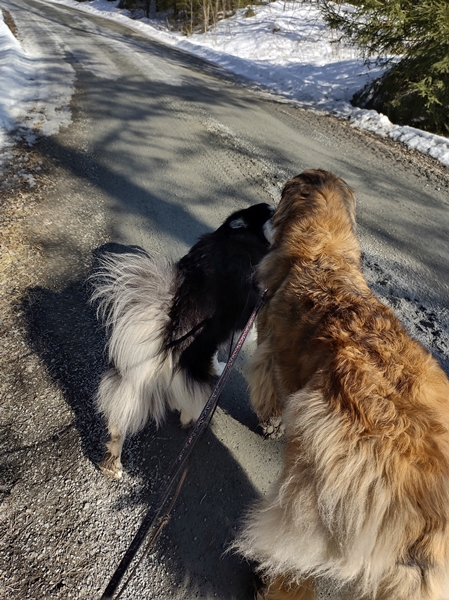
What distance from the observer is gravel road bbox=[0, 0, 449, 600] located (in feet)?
6.12

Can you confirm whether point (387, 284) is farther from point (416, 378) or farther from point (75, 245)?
point (75, 245)

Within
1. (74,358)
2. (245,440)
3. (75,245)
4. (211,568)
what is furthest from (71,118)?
(211,568)

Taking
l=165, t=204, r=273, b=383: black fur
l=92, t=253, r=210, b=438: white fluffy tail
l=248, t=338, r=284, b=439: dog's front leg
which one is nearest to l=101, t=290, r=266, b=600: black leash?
l=248, t=338, r=284, b=439: dog's front leg

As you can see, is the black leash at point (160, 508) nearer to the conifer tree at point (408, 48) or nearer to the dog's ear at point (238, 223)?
the dog's ear at point (238, 223)

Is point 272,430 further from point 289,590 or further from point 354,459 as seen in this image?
point 354,459

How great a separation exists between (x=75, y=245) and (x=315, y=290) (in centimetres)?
284

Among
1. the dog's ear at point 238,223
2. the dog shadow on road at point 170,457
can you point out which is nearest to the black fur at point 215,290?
the dog's ear at point 238,223

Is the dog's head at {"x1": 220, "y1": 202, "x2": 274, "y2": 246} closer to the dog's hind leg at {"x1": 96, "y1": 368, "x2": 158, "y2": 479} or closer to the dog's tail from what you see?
the dog's tail

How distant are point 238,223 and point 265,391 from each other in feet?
3.99

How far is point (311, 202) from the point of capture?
7.69ft

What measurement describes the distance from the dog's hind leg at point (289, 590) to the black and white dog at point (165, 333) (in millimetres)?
983

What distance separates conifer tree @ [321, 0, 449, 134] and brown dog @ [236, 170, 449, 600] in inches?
286

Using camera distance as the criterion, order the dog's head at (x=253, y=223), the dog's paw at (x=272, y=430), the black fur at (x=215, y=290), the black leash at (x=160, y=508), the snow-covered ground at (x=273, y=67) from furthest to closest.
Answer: the snow-covered ground at (x=273, y=67)
the dog's head at (x=253, y=223)
the dog's paw at (x=272, y=430)
the black fur at (x=215, y=290)
the black leash at (x=160, y=508)

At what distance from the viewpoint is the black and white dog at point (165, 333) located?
2.09m
